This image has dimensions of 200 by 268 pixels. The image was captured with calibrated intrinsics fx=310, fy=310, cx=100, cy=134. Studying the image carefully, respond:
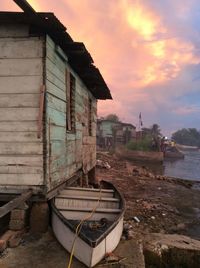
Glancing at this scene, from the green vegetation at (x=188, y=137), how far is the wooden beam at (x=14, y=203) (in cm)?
13376

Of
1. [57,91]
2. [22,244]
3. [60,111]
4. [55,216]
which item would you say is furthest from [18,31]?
[22,244]

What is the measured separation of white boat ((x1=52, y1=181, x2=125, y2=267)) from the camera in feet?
16.7

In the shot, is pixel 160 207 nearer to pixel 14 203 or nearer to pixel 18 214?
pixel 18 214

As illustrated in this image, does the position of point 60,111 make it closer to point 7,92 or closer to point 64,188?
point 7,92

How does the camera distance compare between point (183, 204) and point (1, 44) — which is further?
point (183, 204)

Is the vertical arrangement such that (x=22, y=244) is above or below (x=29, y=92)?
below

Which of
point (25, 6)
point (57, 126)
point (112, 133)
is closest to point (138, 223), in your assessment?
point (57, 126)

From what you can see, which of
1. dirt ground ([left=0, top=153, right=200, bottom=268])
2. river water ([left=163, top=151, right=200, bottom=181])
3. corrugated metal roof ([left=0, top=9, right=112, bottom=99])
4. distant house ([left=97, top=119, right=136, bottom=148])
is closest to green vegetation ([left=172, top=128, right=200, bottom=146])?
distant house ([left=97, top=119, right=136, bottom=148])

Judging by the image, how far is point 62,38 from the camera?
6.85 meters

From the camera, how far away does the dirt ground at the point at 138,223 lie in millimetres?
5312

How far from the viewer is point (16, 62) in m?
6.46

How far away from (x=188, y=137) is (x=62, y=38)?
137 metres

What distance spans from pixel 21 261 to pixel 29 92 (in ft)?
10.6

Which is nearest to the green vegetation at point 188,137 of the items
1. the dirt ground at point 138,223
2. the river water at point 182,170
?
the river water at point 182,170
